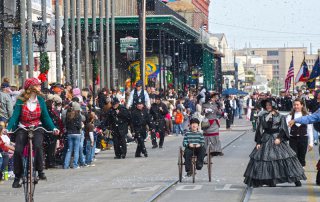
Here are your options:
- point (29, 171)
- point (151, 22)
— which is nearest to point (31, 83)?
point (29, 171)

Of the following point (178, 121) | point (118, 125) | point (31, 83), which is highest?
point (31, 83)

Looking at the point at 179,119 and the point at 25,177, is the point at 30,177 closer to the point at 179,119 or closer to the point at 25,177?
the point at 25,177

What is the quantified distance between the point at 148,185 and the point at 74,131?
685 cm

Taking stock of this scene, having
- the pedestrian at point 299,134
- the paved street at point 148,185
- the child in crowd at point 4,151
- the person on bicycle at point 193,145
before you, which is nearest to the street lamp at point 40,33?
the paved street at point 148,185

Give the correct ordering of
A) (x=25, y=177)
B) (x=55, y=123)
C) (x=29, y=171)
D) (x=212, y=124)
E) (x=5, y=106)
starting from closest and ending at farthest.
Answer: (x=29, y=171) → (x=25, y=177) → (x=5, y=106) → (x=55, y=123) → (x=212, y=124)

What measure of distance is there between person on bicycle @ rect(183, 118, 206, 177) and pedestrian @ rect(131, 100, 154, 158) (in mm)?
9909

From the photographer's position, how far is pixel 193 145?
22547mm

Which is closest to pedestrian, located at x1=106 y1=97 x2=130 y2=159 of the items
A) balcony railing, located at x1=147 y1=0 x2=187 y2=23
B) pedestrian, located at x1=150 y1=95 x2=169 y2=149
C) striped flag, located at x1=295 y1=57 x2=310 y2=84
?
pedestrian, located at x1=150 y1=95 x2=169 y2=149

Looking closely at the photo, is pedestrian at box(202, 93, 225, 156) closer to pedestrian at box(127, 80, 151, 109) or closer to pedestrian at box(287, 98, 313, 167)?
pedestrian at box(127, 80, 151, 109)

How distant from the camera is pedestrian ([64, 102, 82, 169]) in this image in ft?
91.7

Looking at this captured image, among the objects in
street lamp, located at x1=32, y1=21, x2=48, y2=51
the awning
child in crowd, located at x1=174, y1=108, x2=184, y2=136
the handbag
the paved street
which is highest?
the awning

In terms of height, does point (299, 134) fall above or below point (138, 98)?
below

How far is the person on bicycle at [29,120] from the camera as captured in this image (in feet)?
54.9

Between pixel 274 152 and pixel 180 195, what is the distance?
1.98 meters
